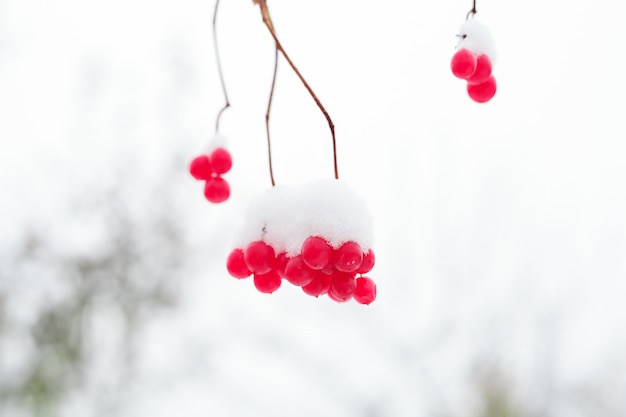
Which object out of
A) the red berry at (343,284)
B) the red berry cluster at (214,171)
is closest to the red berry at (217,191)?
the red berry cluster at (214,171)

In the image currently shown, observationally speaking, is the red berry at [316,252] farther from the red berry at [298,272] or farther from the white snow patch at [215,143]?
the white snow patch at [215,143]

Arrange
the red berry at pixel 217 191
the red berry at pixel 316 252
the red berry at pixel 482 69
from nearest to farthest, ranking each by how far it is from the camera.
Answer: the red berry at pixel 316 252 < the red berry at pixel 482 69 < the red berry at pixel 217 191

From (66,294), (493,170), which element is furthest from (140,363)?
(493,170)

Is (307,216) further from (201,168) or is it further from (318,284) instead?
(201,168)

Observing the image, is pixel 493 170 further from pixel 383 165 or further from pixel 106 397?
pixel 106 397

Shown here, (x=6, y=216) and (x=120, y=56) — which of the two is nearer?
(x=6, y=216)

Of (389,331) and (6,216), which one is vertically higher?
(6,216)

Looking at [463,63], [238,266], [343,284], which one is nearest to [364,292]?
[343,284]
